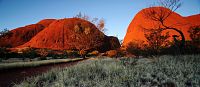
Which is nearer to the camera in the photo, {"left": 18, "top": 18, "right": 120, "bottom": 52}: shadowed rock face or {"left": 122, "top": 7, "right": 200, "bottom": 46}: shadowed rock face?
{"left": 18, "top": 18, "right": 120, "bottom": 52}: shadowed rock face

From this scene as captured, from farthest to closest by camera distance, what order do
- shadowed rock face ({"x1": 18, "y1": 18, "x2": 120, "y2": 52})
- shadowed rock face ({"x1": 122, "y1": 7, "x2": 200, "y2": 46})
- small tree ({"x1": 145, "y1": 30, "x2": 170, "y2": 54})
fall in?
shadowed rock face ({"x1": 122, "y1": 7, "x2": 200, "y2": 46}) < shadowed rock face ({"x1": 18, "y1": 18, "x2": 120, "y2": 52}) < small tree ({"x1": 145, "y1": 30, "x2": 170, "y2": 54})

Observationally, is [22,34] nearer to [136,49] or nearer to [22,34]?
[22,34]

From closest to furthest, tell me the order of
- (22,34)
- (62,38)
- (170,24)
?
1. (170,24)
2. (62,38)
3. (22,34)

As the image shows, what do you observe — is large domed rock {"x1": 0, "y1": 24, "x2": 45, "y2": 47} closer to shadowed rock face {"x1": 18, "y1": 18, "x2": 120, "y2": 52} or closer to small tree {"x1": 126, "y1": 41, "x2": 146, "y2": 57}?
shadowed rock face {"x1": 18, "y1": 18, "x2": 120, "y2": 52}

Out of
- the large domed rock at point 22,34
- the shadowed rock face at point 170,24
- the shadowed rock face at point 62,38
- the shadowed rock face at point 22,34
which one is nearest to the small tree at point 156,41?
the shadowed rock face at point 62,38

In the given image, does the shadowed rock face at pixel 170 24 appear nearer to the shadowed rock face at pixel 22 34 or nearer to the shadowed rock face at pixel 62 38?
the shadowed rock face at pixel 62 38

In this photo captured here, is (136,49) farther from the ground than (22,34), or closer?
closer

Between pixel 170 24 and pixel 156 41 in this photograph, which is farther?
pixel 170 24

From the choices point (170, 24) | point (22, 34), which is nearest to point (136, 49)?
point (170, 24)

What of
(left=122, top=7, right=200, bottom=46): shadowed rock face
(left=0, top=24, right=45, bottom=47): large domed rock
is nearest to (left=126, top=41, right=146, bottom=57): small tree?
(left=122, top=7, right=200, bottom=46): shadowed rock face

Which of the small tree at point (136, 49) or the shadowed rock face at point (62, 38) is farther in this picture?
the shadowed rock face at point (62, 38)

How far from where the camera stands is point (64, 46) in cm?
8281

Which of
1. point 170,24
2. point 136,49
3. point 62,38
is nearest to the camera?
point 136,49

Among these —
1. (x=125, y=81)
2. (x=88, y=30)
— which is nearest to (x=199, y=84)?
(x=125, y=81)
